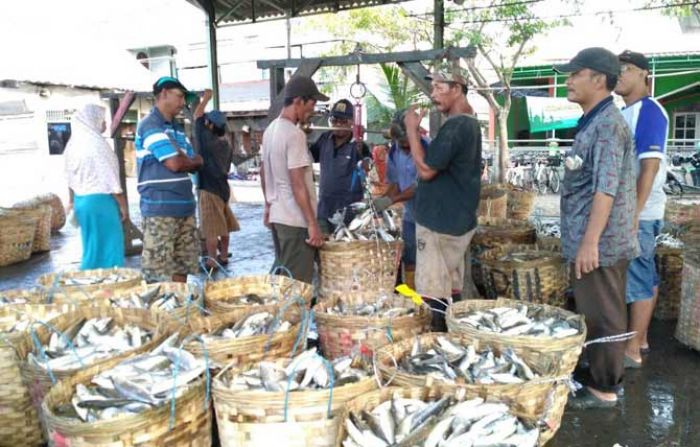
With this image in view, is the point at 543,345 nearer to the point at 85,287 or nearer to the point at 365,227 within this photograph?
the point at 365,227

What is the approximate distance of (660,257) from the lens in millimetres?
5133

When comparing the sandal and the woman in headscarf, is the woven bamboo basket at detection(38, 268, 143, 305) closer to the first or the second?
the woman in headscarf

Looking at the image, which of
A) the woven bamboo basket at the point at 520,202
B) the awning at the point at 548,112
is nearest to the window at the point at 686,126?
the awning at the point at 548,112

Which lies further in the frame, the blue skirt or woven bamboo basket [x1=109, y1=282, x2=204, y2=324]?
the blue skirt

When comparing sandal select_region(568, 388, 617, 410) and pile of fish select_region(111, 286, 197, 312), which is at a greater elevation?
pile of fish select_region(111, 286, 197, 312)

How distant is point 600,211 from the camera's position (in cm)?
324

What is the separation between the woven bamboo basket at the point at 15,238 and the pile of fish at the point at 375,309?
20.4 ft

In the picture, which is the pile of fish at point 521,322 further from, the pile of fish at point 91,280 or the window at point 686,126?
the window at point 686,126

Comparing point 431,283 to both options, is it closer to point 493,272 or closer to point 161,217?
point 493,272

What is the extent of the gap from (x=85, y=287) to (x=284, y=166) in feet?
5.60

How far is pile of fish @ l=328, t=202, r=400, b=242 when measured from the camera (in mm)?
4961

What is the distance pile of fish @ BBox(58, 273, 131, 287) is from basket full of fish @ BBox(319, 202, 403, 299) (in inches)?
64.0

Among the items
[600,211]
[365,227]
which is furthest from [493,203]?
[600,211]

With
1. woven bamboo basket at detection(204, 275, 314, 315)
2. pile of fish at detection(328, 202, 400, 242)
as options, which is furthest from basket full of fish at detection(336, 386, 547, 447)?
pile of fish at detection(328, 202, 400, 242)
